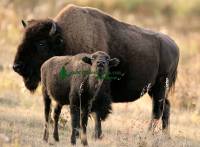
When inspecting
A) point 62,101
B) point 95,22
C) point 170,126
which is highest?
point 95,22

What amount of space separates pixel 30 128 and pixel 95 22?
2.60m

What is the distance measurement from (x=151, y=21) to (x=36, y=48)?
88.6 ft

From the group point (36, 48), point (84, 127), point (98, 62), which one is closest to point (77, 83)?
point (98, 62)

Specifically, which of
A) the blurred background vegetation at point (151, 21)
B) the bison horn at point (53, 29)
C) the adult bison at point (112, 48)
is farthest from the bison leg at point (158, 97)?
the blurred background vegetation at point (151, 21)

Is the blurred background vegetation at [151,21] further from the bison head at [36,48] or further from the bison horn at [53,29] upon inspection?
the bison horn at [53,29]

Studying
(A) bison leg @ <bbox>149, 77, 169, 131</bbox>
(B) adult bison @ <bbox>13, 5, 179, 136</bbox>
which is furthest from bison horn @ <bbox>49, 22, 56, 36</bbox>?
(A) bison leg @ <bbox>149, 77, 169, 131</bbox>

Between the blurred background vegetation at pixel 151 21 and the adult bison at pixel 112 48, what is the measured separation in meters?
3.77

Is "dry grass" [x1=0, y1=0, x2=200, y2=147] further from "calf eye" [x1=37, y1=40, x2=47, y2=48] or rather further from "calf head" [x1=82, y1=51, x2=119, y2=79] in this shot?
"calf eye" [x1=37, y1=40, x2=47, y2=48]

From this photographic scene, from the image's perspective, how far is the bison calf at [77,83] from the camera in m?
12.6

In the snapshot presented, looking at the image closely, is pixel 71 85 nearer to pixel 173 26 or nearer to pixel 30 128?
pixel 30 128

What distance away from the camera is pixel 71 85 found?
504 inches

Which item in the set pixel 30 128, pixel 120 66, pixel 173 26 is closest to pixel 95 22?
pixel 120 66

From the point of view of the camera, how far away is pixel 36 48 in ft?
48.6

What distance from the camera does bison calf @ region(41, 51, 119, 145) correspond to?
12.6 metres
